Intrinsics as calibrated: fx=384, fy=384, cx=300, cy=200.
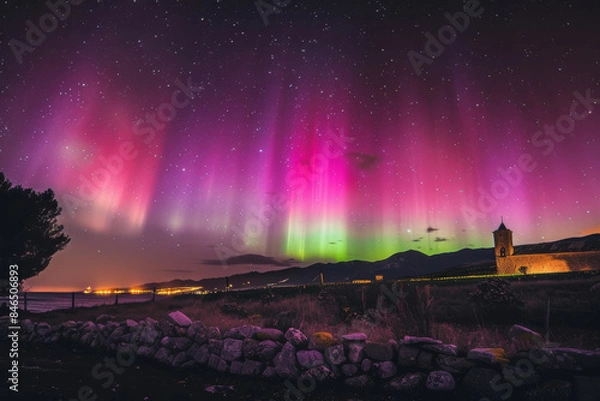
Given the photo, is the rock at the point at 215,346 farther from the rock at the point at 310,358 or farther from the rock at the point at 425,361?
the rock at the point at 425,361

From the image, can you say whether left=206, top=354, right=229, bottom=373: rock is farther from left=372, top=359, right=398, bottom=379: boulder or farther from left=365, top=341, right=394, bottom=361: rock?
left=372, top=359, right=398, bottom=379: boulder

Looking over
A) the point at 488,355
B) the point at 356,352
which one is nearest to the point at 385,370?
the point at 356,352

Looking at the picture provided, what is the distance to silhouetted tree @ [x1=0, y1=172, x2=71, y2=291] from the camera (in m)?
23.4

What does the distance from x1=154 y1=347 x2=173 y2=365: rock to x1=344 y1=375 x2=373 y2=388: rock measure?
422 cm

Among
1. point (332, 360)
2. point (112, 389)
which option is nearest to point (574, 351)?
point (332, 360)

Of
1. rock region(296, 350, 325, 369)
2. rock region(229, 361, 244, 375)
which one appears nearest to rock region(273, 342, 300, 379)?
rock region(296, 350, 325, 369)

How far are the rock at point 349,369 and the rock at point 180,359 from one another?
3.73 meters

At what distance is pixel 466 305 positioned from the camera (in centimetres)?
1260

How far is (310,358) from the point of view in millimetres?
6871

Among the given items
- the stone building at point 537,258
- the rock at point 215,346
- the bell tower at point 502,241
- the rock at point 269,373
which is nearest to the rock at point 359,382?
the rock at point 269,373

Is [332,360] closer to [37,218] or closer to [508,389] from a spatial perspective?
[508,389]

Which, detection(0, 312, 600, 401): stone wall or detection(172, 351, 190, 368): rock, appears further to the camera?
detection(172, 351, 190, 368): rock

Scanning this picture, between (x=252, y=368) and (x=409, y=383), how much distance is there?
2974mm

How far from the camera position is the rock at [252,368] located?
287 inches
